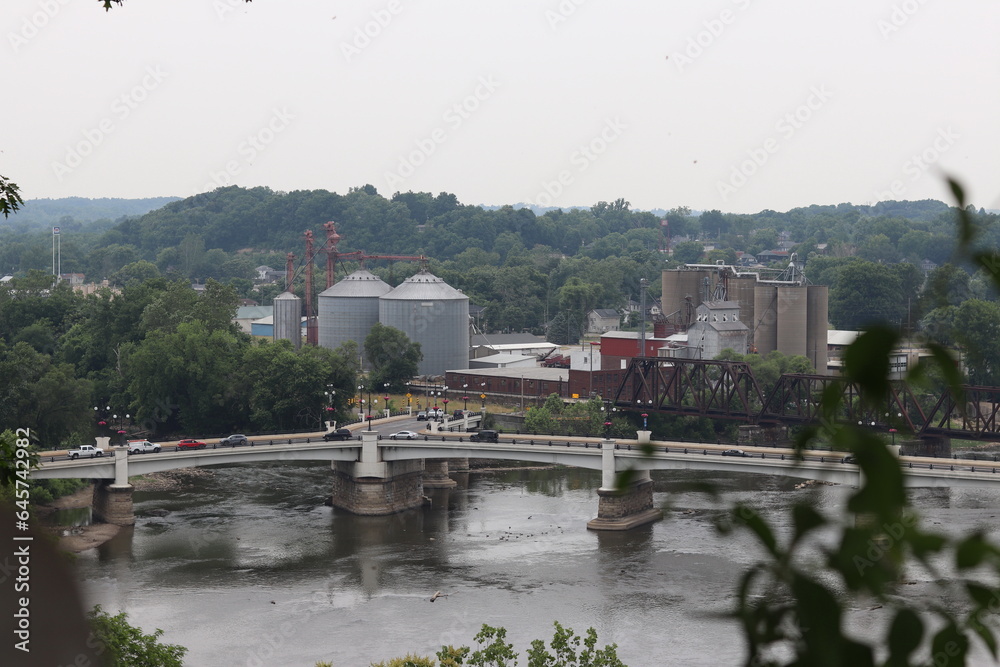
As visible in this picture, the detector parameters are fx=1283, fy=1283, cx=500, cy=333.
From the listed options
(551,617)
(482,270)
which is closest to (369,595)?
(551,617)

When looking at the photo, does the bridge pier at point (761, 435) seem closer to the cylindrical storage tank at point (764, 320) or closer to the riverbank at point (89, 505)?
the cylindrical storage tank at point (764, 320)

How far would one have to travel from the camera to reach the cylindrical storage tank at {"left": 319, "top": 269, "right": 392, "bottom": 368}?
82.6 meters

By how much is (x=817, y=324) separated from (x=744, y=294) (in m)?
4.72

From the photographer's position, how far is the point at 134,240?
182375mm

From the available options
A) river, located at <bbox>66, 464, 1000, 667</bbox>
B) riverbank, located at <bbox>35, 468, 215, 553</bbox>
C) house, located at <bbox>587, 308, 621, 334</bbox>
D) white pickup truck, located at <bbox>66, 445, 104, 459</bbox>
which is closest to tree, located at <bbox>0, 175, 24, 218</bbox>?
river, located at <bbox>66, 464, 1000, 667</bbox>

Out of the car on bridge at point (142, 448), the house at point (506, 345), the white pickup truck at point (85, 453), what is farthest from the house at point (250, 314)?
the white pickup truck at point (85, 453)

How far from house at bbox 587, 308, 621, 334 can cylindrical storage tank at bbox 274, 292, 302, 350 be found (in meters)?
32.7

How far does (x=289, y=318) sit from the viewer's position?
3573 inches

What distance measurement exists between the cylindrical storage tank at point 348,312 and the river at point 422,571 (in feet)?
94.7

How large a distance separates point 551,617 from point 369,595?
564 centimetres

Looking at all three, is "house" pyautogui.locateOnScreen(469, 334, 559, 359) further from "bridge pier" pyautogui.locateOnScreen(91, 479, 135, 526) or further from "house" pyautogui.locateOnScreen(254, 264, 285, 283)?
"house" pyautogui.locateOnScreen(254, 264, 285, 283)

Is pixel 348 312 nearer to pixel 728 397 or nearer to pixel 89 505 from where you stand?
pixel 728 397

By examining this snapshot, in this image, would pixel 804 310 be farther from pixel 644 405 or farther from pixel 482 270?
pixel 482 270

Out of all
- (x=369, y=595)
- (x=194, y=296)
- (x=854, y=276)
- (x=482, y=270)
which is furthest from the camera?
(x=482, y=270)
